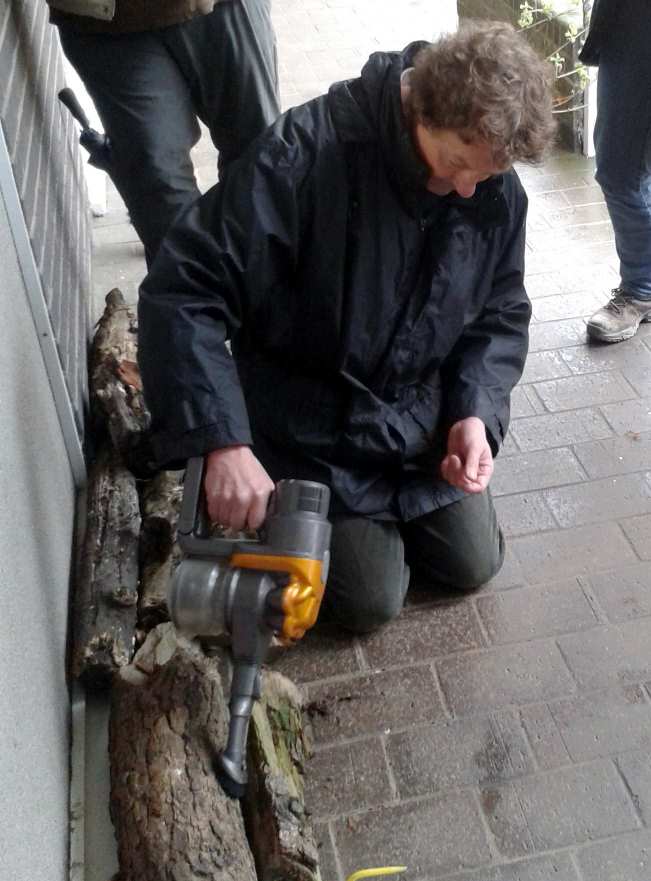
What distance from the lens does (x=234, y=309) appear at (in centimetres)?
211

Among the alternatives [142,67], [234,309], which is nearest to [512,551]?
[234,309]

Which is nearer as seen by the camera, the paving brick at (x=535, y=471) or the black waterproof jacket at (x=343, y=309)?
the black waterproof jacket at (x=343, y=309)

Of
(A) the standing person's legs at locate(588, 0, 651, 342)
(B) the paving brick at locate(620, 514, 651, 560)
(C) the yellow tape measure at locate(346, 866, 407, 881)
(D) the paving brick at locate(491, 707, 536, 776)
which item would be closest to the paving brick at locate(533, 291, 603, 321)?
(A) the standing person's legs at locate(588, 0, 651, 342)

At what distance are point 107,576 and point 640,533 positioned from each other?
1456 mm

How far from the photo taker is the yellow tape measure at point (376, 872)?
6.46 feet

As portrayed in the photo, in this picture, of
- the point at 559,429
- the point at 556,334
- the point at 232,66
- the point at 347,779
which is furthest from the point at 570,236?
the point at 347,779

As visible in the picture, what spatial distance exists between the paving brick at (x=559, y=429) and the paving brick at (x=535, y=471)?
0.04 m

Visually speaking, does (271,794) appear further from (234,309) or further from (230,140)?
(230,140)

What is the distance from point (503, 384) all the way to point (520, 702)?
0.78 meters

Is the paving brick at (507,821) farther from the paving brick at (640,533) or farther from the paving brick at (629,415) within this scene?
the paving brick at (629,415)

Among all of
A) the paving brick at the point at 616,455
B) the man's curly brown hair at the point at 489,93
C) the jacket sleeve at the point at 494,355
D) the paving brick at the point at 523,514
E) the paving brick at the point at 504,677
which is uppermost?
the man's curly brown hair at the point at 489,93

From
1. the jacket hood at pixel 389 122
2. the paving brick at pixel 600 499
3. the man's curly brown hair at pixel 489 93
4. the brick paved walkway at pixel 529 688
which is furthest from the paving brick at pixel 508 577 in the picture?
the man's curly brown hair at pixel 489 93

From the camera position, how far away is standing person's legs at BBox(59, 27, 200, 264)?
2.54m

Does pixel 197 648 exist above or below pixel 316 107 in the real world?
below
